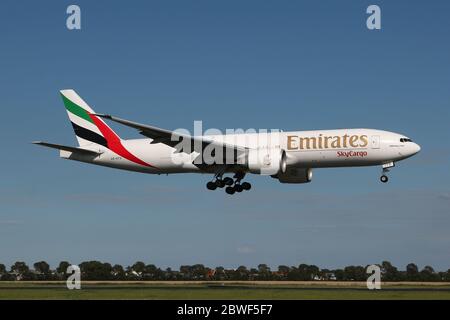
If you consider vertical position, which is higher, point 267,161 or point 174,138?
point 174,138

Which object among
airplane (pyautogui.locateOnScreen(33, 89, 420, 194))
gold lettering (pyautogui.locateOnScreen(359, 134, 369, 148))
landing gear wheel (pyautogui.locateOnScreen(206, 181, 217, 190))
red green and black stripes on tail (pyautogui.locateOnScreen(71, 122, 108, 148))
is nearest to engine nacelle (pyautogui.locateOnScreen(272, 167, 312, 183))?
airplane (pyautogui.locateOnScreen(33, 89, 420, 194))

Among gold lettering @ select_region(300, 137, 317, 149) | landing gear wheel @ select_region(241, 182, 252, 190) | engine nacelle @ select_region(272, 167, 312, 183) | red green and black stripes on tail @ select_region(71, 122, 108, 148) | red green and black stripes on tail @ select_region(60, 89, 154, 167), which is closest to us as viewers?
gold lettering @ select_region(300, 137, 317, 149)

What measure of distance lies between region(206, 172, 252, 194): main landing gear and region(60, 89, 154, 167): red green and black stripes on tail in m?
5.00

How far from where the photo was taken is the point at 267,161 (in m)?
45.7

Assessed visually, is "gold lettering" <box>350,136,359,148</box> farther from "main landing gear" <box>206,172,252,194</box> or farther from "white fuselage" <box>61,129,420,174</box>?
"main landing gear" <box>206,172,252,194</box>

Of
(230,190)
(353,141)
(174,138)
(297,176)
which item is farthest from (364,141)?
(174,138)

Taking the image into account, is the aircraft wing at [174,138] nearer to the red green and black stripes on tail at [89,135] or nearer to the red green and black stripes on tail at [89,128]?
the red green and black stripes on tail at [89,128]

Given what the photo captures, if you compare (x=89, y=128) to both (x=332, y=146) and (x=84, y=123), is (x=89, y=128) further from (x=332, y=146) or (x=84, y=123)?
(x=332, y=146)

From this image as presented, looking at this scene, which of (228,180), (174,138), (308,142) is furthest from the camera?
(228,180)

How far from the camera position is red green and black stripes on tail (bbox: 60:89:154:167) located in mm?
52562

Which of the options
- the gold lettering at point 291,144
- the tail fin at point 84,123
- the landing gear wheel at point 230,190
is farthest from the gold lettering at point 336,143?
the tail fin at point 84,123

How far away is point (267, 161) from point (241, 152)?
228 centimetres

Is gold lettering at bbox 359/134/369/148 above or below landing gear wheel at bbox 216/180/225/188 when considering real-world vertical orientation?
above
